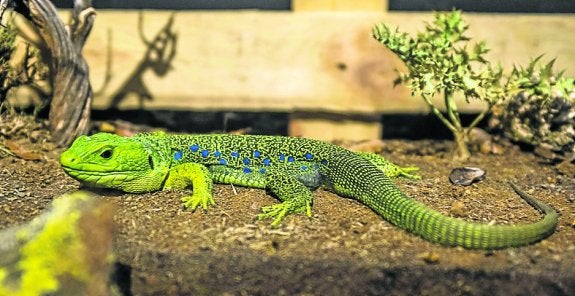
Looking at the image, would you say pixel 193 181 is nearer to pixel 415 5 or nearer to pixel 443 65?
pixel 443 65

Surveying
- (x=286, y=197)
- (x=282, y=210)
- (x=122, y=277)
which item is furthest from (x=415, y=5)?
(x=122, y=277)

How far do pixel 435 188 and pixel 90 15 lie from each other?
111 inches

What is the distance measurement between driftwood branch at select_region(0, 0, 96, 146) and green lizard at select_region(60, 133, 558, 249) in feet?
3.03

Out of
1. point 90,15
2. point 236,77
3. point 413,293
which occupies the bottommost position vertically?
point 413,293

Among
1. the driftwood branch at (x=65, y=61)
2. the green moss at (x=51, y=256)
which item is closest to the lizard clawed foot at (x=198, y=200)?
the green moss at (x=51, y=256)

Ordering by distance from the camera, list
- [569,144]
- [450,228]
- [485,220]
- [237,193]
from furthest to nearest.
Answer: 1. [569,144]
2. [237,193]
3. [485,220]
4. [450,228]

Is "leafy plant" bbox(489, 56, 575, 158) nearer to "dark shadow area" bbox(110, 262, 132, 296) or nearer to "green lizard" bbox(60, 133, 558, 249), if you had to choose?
"green lizard" bbox(60, 133, 558, 249)

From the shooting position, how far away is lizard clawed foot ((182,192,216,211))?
153 inches

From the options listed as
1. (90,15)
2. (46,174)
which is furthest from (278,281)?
(90,15)

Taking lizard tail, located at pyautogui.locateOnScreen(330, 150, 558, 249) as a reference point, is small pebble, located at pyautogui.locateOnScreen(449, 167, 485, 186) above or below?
below

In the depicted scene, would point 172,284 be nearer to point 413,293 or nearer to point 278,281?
point 278,281

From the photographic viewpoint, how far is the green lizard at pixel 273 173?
3.45 meters

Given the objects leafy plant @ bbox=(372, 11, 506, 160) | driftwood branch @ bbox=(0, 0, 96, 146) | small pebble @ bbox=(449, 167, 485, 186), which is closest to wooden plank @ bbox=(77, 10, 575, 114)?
driftwood branch @ bbox=(0, 0, 96, 146)

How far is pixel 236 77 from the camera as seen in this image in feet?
18.3
